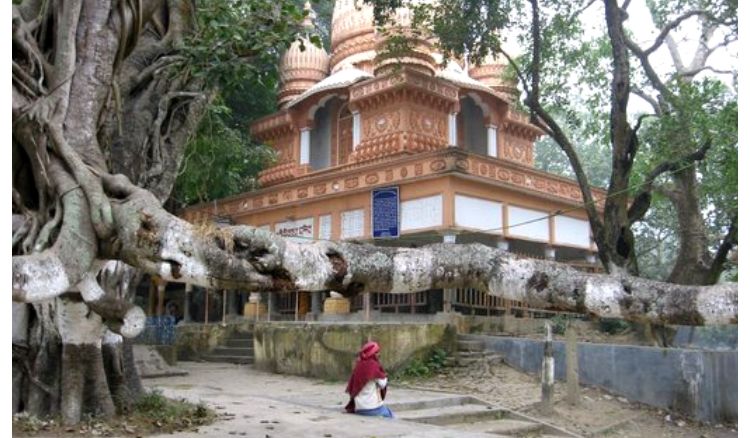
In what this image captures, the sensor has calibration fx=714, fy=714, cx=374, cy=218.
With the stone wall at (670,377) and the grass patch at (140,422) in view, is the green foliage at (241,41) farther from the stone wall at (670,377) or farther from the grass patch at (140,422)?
the stone wall at (670,377)

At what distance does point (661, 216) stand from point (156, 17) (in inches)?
896

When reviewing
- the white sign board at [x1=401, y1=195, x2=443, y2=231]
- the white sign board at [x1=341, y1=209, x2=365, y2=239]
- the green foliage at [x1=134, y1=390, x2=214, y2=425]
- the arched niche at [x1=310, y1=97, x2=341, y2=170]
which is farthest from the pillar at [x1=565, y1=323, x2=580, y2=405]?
the arched niche at [x1=310, y1=97, x2=341, y2=170]

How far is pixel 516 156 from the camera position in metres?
23.5

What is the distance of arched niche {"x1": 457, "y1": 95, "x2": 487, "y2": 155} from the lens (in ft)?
74.9

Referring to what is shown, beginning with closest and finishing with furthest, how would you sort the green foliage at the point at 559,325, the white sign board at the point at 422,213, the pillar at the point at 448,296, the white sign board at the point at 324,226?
the pillar at the point at 448,296 → the white sign board at the point at 422,213 → the green foliage at the point at 559,325 → the white sign board at the point at 324,226

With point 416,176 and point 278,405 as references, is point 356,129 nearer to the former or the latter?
point 416,176

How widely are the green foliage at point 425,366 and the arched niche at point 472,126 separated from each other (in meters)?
10.3

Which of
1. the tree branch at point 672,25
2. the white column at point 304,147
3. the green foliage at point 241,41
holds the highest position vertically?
the tree branch at point 672,25

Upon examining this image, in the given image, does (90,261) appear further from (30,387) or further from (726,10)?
(726,10)

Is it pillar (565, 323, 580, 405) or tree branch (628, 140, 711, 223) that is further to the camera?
tree branch (628, 140, 711, 223)

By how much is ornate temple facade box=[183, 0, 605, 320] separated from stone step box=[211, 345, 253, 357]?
3.19m

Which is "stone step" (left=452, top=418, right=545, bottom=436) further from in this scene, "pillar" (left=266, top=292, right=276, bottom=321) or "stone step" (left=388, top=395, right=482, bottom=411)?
"pillar" (left=266, top=292, right=276, bottom=321)

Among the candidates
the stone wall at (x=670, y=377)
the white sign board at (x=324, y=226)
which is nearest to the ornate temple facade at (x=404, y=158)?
the white sign board at (x=324, y=226)

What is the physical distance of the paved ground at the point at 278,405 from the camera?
8.02m
